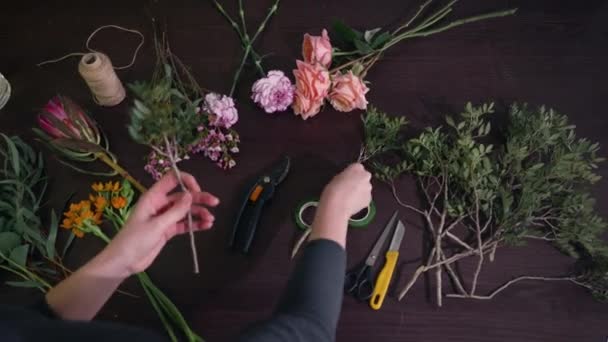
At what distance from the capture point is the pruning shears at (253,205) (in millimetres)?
809

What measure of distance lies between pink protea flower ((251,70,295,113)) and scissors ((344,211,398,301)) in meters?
0.33

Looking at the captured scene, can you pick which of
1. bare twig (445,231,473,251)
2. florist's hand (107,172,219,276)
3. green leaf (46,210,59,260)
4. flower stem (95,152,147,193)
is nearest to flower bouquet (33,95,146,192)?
flower stem (95,152,147,193)

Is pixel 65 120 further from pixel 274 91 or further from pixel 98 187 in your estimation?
pixel 274 91

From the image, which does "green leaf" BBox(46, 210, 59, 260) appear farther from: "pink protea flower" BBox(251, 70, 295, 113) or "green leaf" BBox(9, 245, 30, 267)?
"pink protea flower" BBox(251, 70, 295, 113)

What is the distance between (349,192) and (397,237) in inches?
6.3

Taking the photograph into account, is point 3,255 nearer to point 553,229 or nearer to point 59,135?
point 59,135

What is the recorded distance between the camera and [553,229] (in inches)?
30.5

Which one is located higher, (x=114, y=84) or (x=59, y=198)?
(x=114, y=84)

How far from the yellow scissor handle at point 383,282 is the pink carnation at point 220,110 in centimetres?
40

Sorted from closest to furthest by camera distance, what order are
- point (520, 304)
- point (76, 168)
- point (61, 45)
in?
point (520, 304), point (76, 168), point (61, 45)

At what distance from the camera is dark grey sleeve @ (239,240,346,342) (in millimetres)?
540

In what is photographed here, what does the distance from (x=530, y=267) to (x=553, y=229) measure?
0.25 feet

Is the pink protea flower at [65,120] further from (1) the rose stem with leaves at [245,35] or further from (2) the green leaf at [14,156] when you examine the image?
(1) the rose stem with leaves at [245,35]

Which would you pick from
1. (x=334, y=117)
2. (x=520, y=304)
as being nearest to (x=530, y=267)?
(x=520, y=304)
